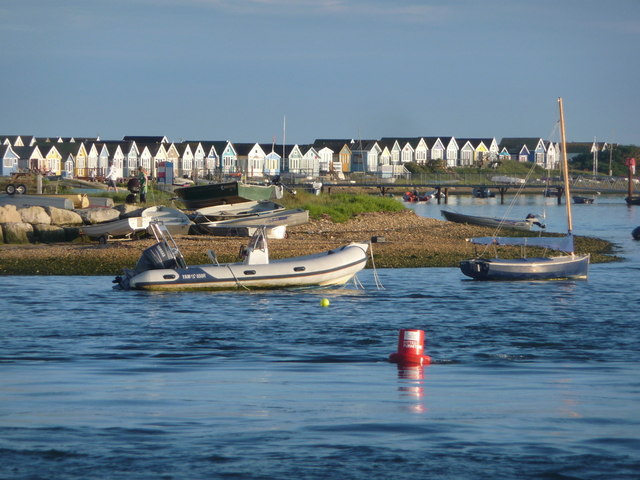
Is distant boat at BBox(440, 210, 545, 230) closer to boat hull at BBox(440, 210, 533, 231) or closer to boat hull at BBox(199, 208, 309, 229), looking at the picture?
boat hull at BBox(440, 210, 533, 231)

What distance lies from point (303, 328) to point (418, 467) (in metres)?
12.3

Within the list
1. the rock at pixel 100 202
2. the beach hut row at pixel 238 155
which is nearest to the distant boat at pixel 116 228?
the rock at pixel 100 202

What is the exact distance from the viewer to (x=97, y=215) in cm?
4241

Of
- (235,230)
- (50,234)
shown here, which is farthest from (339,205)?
(50,234)

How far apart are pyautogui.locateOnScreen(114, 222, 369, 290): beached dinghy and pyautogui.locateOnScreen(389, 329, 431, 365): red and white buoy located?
34.0 ft

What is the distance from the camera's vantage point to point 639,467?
33.4 ft

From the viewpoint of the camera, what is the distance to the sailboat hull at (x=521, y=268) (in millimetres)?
32469

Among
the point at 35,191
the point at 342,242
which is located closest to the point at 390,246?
the point at 342,242

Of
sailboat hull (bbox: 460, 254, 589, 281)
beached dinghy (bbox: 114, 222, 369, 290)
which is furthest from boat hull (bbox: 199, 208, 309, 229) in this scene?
beached dinghy (bbox: 114, 222, 369, 290)

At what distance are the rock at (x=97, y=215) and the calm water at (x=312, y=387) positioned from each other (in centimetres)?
1319

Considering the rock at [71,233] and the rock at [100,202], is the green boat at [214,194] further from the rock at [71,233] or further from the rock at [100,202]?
the rock at [71,233]

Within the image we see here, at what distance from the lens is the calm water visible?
1043 cm

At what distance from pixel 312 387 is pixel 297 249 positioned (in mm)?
22963

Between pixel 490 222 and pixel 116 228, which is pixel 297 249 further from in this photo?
pixel 490 222
